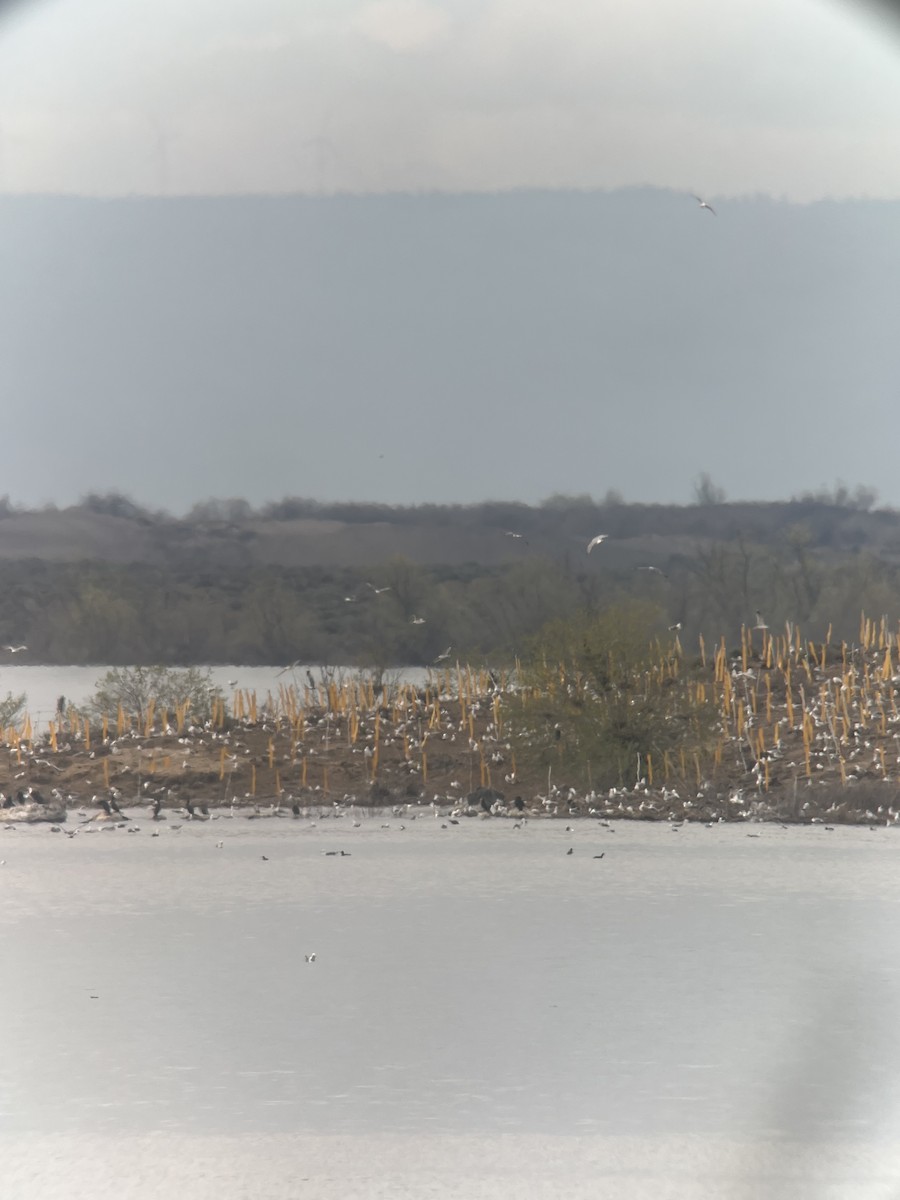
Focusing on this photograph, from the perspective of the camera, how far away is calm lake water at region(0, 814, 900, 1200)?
4285mm

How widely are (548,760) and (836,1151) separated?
10404mm

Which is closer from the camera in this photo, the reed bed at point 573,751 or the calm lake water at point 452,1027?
the calm lake water at point 452,1027

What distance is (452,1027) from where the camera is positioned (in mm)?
5809

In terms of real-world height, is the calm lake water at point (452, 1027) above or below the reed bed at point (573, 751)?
below

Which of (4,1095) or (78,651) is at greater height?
(78,651)

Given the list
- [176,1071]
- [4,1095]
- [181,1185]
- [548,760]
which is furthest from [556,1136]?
[548,760]

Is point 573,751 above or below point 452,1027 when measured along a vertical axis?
Answer: above

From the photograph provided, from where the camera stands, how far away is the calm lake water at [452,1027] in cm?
429

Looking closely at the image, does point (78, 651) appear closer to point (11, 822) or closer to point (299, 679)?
point (299, 679)

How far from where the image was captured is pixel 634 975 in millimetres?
6723

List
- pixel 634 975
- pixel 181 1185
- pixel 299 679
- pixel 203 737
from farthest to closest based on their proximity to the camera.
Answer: pixel 299 679 < pixel 203 737 < pixel 634 975 < pixel 181 1185

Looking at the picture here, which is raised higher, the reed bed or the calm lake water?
the reed bed

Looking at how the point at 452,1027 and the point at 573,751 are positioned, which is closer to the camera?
the point at 452,1027

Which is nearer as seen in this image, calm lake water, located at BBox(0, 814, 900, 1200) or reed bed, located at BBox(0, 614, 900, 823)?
calm lake water, located at BBox(0, 814, 900, 1200)
